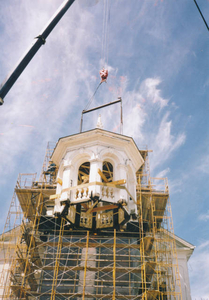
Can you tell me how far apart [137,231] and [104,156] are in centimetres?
522

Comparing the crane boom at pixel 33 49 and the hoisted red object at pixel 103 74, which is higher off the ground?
the hoisted red object at pixel 103 74

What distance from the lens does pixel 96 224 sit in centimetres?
2322

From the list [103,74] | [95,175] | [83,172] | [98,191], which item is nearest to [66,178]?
[95,175]

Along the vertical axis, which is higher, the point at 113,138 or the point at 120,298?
the point at 113,138

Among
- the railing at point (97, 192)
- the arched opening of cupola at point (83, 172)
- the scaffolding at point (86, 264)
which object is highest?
the arched opening of cupola at point (83, 172)

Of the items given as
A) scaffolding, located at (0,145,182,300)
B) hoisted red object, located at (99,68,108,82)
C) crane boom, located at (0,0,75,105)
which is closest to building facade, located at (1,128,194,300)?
scaffolding, located at (0,145,182,300)

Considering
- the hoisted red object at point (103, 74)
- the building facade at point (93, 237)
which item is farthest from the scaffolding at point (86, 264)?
the hoisted red object at point (103, 74)

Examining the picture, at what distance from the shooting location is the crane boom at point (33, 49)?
45.4 feet

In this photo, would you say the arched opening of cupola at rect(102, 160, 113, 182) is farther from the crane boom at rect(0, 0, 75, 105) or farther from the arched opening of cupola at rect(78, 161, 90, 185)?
the crane boom at rect(0, 0, 75, 105)

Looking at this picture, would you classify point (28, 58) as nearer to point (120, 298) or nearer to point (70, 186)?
point (70, 186)

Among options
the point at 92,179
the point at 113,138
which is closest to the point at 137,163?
the point at 113,138

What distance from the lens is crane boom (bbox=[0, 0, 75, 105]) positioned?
545 inches

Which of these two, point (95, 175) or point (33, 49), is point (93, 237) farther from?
point (33, 49)

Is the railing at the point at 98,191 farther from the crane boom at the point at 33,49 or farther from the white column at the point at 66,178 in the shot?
the crane boom at the point at 33,49
